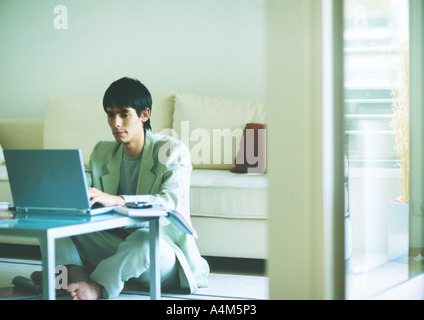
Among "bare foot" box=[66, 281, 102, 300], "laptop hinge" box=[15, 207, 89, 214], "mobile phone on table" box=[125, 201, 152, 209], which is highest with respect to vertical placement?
"mobile phone on table" box=[125, 201, 152, 209]

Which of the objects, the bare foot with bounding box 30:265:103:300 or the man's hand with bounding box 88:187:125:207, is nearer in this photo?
the man's hand with bounding box 88:187:125:207

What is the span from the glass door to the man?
0.81 meters

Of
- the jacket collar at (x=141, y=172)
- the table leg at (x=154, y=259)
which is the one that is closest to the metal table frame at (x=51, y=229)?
the table leg at (x=154, y=259)

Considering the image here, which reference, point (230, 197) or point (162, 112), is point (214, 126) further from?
point (230, 197)

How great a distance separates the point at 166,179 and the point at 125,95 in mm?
385

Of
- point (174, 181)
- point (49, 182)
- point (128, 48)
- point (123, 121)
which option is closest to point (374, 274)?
point (174, 181)

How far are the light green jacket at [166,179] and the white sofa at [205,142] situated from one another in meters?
0.39

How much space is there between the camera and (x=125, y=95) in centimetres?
243

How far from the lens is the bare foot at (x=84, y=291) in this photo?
7.25ft

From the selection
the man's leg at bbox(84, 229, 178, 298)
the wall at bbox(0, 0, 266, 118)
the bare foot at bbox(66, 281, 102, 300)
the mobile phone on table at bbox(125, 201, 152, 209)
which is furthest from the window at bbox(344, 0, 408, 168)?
the wall at bbox(0, 0, 266, 118)

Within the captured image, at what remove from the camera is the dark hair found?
7.97ft

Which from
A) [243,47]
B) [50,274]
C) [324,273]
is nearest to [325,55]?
[324,273]

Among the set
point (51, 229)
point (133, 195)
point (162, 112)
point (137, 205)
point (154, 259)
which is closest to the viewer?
point (51, 229)

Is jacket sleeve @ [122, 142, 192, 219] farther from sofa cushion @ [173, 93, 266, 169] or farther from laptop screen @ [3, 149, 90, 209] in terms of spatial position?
sofa cushion @ [173, 93, 266, 169]
